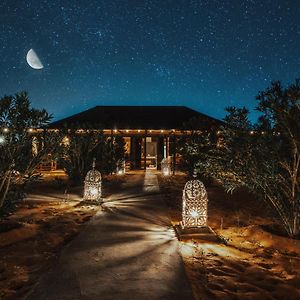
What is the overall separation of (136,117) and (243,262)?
64.0ft

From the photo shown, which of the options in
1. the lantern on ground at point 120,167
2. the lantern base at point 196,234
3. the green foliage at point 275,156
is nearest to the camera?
the green foliage at point 275,156

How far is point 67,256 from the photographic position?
15.3 feet

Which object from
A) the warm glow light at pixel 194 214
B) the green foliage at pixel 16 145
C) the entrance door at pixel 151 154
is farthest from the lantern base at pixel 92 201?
the entrance door at pixel 151 154

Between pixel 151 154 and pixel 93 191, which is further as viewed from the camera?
pixel 151 154

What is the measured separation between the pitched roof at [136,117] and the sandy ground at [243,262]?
14151 millimetres

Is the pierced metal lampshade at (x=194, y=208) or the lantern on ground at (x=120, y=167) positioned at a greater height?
the lantern on ground at (x=120, y=167)

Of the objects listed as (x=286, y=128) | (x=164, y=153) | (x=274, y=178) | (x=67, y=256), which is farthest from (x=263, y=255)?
(x=164, y=153)

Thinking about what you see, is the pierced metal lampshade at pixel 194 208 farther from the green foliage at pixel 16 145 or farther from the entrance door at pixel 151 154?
the entrance door at pixel 151 154

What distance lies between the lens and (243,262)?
4660 mm

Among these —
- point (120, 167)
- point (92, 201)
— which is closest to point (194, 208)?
point (92, 201)

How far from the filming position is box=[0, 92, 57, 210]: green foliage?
5.84 metres

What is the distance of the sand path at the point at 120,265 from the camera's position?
343cm

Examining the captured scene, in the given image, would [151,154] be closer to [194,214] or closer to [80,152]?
[80,152]

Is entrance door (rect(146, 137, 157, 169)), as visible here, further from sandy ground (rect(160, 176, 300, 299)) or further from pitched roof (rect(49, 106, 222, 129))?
sandy ground (rect(160, 176, 300, 299))
